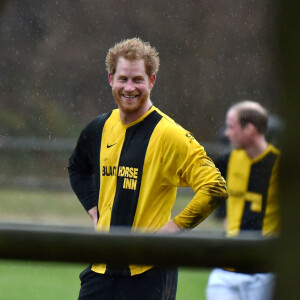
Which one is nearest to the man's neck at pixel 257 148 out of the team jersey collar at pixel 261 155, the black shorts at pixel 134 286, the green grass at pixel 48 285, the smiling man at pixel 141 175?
the team jersey collar at pixel 261 155

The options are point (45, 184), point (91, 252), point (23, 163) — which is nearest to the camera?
point (91, 252)

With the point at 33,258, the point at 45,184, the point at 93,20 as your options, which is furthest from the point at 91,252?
the point at 93,20

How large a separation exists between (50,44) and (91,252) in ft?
51.4

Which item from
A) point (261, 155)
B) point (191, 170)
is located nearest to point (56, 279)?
point (261, 155)

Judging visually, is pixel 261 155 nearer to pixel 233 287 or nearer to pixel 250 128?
pixel 250 128

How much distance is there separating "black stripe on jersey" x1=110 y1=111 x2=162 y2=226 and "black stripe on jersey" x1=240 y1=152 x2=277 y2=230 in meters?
0.79

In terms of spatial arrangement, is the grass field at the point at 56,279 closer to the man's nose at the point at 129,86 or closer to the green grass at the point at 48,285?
the green grass at the point at 48,285

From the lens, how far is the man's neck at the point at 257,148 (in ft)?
12.1

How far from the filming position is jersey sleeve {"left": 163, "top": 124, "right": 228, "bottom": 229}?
8.80 feet

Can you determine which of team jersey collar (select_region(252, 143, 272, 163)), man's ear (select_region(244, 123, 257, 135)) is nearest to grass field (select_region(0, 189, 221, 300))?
team jersey collar (select_region(252, 143, 272, 163))

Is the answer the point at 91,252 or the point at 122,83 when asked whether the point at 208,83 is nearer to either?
the point at 122,83

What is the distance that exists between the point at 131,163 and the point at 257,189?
1.10 m

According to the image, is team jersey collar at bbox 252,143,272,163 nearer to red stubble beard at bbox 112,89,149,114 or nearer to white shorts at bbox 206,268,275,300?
white shorts at bbox 206,268,275,300

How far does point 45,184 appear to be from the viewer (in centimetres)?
1353
